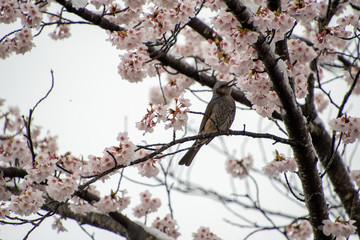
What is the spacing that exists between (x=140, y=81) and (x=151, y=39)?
60 cm

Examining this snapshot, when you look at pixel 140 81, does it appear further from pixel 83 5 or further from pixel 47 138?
pixel 47 138

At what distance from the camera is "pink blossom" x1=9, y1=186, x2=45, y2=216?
10.0ft

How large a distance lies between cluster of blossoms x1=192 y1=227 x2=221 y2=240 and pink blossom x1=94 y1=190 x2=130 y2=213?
104 cm

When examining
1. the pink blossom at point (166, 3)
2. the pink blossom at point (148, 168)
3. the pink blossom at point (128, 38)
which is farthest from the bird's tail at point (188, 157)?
the pink blossom at point (166, 3)

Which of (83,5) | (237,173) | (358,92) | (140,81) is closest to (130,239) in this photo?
Result: (140,81)

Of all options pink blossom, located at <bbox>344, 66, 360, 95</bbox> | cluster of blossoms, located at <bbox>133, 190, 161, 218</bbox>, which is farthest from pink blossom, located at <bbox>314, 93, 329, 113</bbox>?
cluster of blossoms, located at <bbox>133, 190, 161, 218</bbox>

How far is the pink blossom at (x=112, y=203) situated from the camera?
3.62 meters

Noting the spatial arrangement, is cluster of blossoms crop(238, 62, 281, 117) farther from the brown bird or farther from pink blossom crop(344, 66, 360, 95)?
pink blossom crop(344, 66, 360, 95)

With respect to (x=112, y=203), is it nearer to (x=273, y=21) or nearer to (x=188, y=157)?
(x=188, y=157)

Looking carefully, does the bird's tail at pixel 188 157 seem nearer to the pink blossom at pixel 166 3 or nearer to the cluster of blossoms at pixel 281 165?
the cluster of blossoms at pixel 281 165

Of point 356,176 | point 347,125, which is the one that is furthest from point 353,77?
point 347,125

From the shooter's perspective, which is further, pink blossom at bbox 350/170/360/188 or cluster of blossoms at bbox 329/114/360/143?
pink blossom at bbox 350/170/360/188

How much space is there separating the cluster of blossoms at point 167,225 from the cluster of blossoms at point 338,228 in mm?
2264

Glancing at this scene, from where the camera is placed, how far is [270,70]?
2748mm
